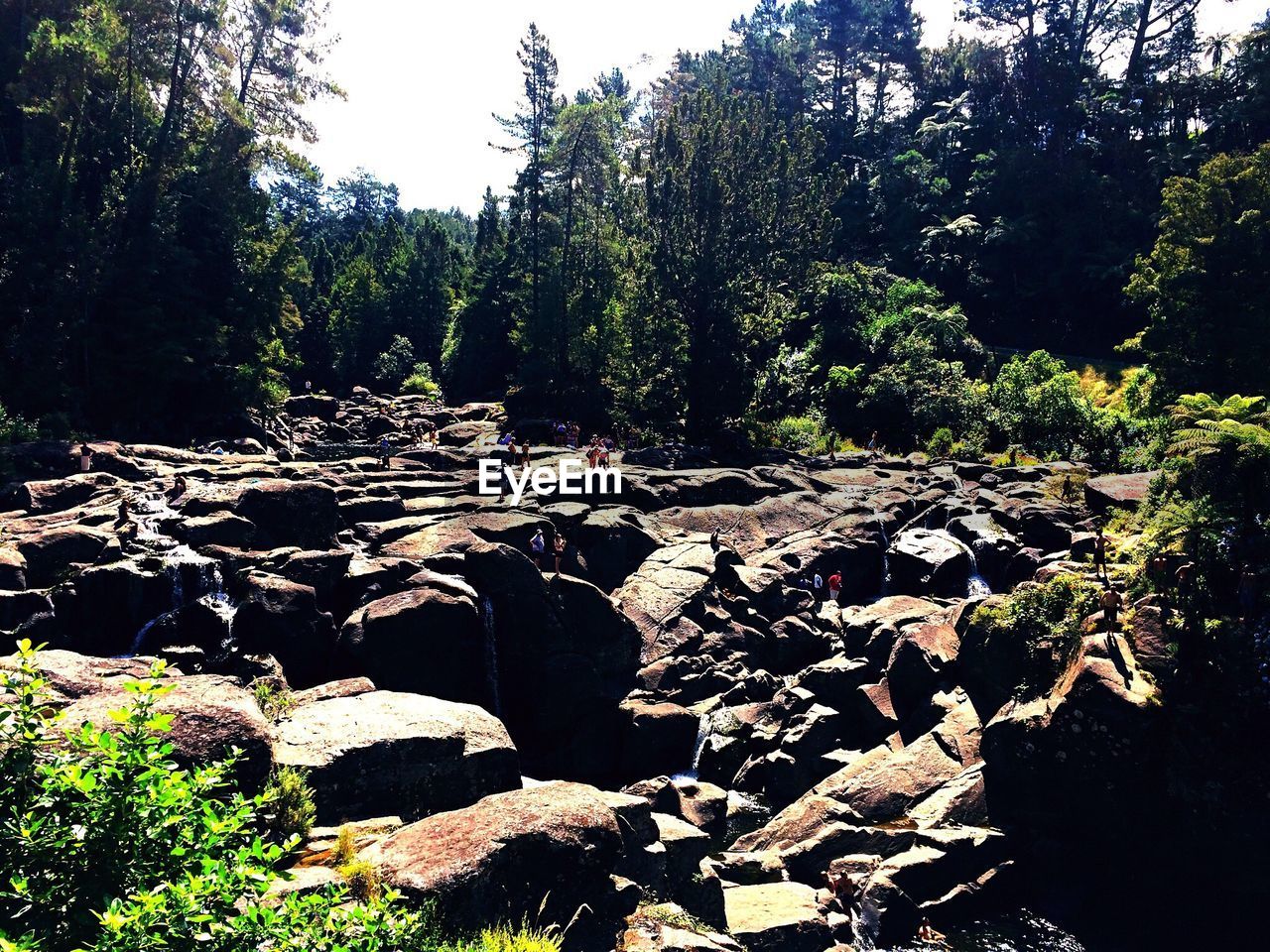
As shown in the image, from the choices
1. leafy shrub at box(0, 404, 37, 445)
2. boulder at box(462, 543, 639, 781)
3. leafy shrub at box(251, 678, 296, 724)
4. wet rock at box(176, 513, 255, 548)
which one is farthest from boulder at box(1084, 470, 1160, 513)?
leafy shrub at box(0, 404, 37, 445)

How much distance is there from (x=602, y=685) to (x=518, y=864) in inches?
422

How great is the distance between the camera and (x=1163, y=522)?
1700 cm

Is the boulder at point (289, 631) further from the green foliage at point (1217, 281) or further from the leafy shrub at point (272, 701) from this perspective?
the green foliage at point (1217, 281)

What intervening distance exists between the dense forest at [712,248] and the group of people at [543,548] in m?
20.8

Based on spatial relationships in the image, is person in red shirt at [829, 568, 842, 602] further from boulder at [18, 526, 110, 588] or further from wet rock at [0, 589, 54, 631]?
wet rock at [0, 589, 54, 631]

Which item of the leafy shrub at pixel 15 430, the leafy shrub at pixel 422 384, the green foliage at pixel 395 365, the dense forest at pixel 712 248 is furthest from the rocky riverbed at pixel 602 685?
the green foliage at pixel 395 365

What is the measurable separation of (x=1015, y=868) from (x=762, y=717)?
6.90m

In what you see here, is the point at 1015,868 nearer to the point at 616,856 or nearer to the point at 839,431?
the point at 616,856

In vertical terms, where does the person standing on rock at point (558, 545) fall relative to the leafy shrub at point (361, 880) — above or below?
above

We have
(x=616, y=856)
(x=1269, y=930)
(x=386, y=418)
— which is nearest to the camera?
(x=616, y=856)

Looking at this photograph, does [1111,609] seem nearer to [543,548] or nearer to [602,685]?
[602,685]

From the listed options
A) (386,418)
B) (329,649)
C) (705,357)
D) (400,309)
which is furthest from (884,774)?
(400,309)

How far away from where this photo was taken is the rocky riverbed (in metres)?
10.2

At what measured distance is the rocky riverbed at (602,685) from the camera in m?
10.2
